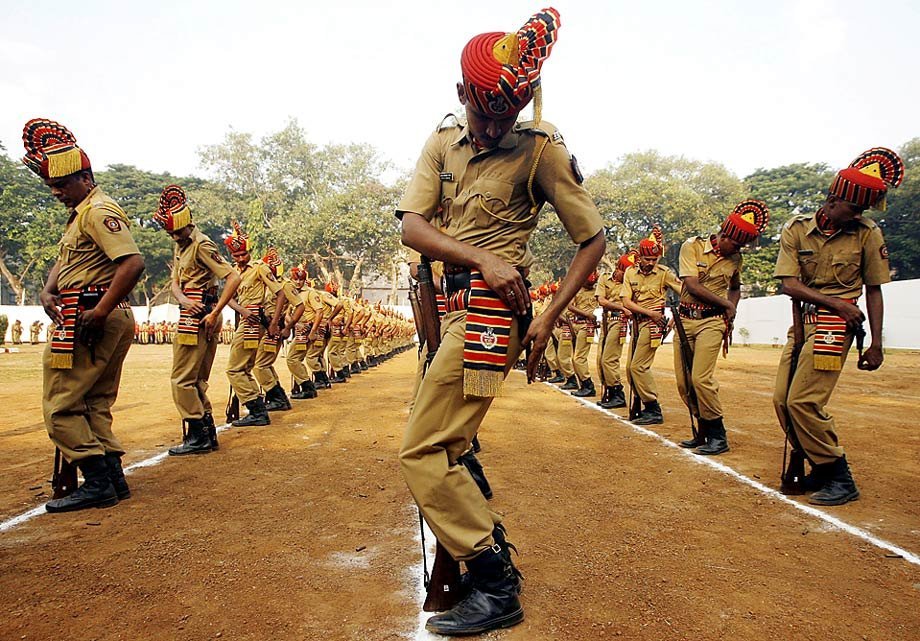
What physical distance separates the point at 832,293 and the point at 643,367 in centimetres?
360

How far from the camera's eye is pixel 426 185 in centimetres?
284

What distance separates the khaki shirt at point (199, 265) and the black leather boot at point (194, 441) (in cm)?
136

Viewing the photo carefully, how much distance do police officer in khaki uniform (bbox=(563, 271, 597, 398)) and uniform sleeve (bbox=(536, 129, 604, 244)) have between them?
29.4ft

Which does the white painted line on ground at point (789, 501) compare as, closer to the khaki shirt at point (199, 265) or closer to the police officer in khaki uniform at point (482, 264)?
the police officer in khaki uniform at point (482, 264)

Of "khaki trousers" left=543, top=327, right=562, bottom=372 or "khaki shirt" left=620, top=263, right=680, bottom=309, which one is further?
"khaki trousers" left=543, top=327, right=562, bottom=372

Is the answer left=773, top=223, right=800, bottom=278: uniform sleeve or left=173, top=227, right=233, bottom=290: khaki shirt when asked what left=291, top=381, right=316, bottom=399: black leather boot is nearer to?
left=173, top=227, right=233, bottom=290: khaki shirt

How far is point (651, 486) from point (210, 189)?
54.1 meters

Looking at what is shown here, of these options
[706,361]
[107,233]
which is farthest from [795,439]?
[107,233]

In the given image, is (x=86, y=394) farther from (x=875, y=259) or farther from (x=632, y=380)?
(x=632, y=380)

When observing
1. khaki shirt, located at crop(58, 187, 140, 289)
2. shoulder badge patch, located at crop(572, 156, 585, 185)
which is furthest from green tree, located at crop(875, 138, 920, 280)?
khaki shirt, located at crop(58, 187, 140, 289)

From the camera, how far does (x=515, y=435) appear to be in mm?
7316

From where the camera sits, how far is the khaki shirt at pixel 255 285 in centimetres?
859

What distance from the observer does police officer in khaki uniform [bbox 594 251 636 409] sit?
31.5ft

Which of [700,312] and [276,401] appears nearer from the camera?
[700,312]
